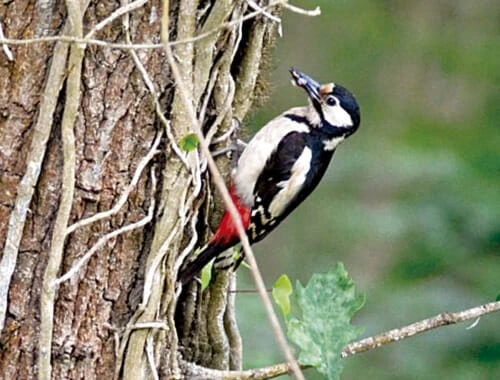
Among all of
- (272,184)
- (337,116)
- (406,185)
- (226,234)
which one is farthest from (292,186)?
(406,185)

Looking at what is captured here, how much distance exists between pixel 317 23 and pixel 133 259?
209 inches

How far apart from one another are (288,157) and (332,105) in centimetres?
26

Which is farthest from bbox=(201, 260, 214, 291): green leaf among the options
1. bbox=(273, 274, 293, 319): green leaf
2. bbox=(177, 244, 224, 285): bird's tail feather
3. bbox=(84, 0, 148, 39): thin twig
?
bbox=(84, 0, 148, 39): thin twig

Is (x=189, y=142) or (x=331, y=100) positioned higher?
(x=331, y=100)

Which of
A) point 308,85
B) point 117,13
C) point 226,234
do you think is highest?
point 308,85

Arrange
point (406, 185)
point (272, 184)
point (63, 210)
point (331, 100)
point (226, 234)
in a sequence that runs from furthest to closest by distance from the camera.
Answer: point (406, 185)
point (331, 100)
point (272, 184)
point (226, 234)
point (63, 210)

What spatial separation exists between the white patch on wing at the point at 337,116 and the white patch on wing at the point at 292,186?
18 cm

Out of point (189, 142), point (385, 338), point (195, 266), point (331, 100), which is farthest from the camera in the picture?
point (331, 100)

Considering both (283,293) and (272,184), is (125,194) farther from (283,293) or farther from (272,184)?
(272,184)

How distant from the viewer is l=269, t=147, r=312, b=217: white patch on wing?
10.9 feet

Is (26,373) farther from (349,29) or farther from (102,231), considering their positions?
(349,29)

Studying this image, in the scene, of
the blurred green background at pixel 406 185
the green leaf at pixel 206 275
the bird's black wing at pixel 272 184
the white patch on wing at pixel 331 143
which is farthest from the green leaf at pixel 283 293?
the blurred green background at pixel 406 185

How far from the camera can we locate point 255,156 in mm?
3244

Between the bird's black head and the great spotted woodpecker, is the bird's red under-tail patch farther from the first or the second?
the bird's black head
